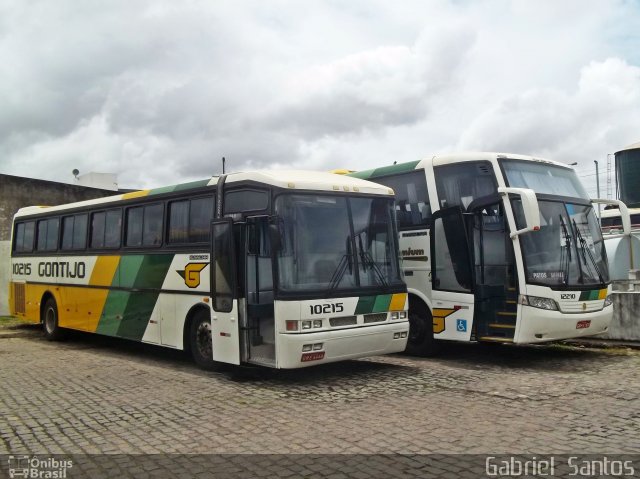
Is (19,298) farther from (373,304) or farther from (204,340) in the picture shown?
(373,304)

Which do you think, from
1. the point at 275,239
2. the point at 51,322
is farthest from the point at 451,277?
the point at 51,322

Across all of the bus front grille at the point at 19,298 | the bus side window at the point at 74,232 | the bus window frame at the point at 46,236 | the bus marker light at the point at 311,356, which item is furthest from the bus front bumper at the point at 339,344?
the bus front grille at the point at 19,298

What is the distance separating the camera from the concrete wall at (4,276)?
19578 mm

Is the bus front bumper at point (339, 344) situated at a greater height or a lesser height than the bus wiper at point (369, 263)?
lesser

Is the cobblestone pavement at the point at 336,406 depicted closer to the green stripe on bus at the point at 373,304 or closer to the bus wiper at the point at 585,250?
the green stripe on bus at the point at 373,304

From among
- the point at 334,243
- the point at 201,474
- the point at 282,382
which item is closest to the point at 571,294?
the point at 334,243

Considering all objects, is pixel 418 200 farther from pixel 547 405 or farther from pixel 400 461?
pixel 400 461

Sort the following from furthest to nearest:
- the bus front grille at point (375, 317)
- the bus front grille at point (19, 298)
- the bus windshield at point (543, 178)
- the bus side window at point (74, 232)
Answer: the bus front grille at point (19, 298)
the bus side window at point (74, 232)
the bus windshield at point (543, 178)
the bus front grille at point (375, 317)

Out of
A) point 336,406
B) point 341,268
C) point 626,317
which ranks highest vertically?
point 341,268

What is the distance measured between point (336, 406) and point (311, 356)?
98cm

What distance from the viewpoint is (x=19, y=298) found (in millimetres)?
16188

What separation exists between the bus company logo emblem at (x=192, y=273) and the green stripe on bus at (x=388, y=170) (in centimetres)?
429

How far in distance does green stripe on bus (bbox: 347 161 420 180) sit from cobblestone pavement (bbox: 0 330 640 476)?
11.7 feet

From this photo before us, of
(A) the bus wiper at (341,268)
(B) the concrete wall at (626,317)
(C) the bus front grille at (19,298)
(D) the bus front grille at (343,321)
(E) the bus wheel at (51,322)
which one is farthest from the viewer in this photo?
(C) the bus front grille at (19,298)
